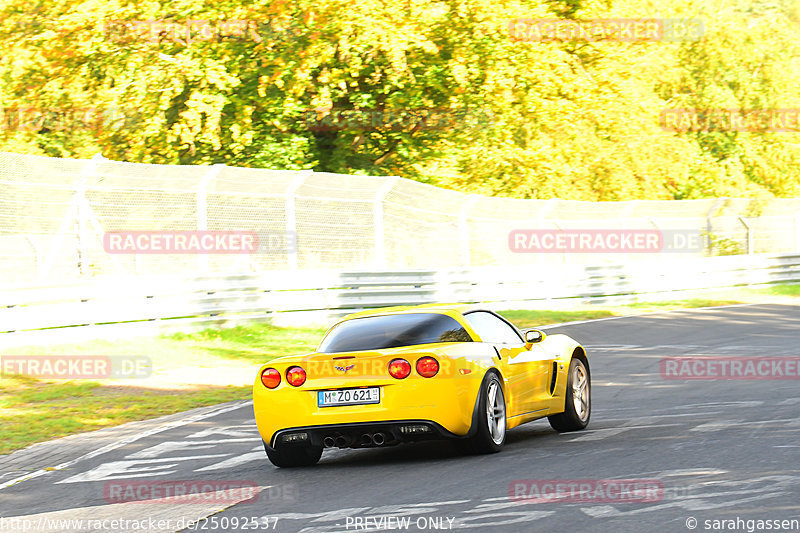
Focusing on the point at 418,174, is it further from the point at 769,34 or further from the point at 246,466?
the point at 769,34

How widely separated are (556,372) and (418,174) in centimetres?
2097

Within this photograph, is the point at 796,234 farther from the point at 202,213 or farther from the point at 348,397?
the point at 348,397

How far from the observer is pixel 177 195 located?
19.6 m

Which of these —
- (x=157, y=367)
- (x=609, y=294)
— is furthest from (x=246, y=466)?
(x=609, y=294)
